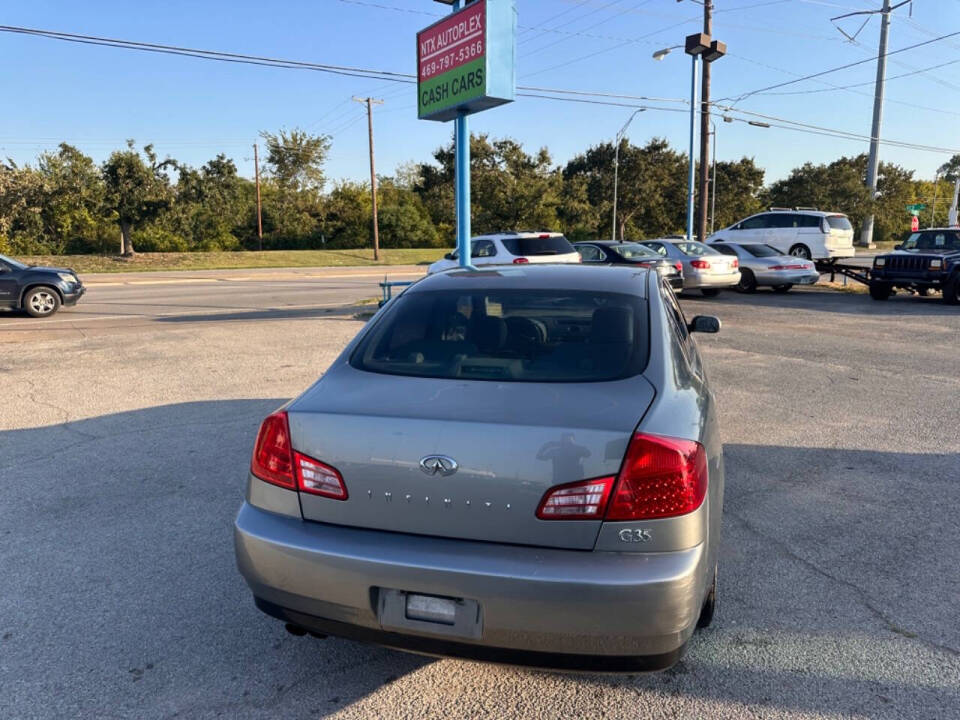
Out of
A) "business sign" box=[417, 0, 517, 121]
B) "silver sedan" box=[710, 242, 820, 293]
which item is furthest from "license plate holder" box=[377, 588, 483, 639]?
"silver sedan" box=[710, 242, 820, 293]

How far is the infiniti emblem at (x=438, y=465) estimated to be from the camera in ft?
7.57

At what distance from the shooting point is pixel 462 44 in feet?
40.8

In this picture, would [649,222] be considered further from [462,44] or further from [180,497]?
[180,497]

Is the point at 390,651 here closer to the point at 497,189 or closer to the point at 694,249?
the point at 694,249

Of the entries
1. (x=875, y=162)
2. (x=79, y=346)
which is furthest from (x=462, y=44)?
(x=875, y=162)

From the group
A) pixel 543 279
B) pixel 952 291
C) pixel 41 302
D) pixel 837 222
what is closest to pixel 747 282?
pixel 952 291

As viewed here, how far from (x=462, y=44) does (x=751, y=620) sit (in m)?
11.6

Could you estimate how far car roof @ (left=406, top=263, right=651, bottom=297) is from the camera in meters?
3.45

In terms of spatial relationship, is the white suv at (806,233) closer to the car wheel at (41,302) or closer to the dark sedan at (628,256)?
the dark sedan at (628,256)

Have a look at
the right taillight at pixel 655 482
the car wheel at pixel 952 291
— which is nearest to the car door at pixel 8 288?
the right taillight at pixel 655 482

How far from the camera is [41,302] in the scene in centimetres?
1488

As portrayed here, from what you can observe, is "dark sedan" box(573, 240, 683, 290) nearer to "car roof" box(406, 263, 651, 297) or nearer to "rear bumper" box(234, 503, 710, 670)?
"car roof" box(406, 263, 651, 297)

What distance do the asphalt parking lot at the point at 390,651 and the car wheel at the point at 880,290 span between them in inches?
374

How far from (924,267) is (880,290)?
1298mm
